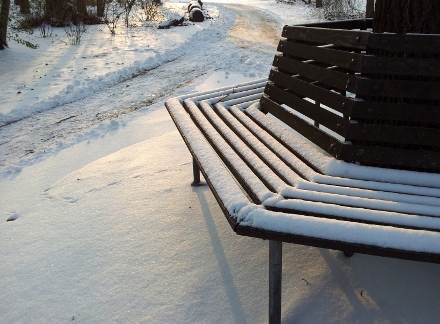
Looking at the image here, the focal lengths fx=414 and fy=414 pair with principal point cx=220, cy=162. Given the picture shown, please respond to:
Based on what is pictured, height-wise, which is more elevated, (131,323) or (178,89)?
(178,89)

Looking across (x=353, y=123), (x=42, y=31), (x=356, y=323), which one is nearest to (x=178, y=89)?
(x=353, y=123)

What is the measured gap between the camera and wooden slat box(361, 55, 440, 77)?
1.99m

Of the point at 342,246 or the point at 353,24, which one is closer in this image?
the point at 342,246

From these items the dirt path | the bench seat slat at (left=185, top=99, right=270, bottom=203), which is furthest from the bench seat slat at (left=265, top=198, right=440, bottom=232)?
the dirt path

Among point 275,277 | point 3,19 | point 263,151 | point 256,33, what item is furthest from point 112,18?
point 275,277

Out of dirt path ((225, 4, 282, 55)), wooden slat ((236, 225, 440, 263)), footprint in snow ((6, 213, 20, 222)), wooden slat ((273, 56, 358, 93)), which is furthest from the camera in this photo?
dirt path ((225, 4, 282, 55))

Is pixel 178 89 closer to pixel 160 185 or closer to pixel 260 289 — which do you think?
pixel 160 185

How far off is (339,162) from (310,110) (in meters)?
0.57

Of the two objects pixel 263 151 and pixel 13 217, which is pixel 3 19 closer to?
pixel 13 217

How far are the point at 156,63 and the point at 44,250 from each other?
23.5 ft

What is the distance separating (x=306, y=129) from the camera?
261 centimetres

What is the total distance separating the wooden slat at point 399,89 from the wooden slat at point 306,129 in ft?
1.04

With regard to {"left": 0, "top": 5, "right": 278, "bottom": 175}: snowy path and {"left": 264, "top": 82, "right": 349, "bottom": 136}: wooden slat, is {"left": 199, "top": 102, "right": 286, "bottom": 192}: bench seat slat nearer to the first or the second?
{"left": 264, "top": 82, "right": 349, "bottom": 136}: wooden slat

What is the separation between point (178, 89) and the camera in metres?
6.75
